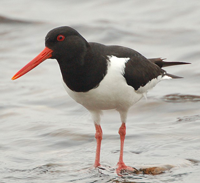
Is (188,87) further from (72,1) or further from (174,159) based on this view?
(72,1)

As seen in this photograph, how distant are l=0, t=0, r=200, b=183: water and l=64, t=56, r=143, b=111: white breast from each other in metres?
0.98

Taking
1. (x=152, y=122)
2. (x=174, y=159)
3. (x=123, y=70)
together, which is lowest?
(x=174, y=159)

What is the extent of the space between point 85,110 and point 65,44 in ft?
13.5

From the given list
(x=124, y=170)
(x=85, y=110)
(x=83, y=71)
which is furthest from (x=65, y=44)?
(x=85, y=110)

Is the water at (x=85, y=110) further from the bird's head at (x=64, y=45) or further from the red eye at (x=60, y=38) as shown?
the red eye at (x=60, y=38)

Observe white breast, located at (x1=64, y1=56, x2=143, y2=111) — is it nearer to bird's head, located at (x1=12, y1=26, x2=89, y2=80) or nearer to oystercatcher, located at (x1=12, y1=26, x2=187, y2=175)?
oystercatcher, located at (x1=12, y1=26, x2=187, y2=175)

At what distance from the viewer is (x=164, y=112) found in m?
9.54

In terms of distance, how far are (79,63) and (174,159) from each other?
2.01 meters

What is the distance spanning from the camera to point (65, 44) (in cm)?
617

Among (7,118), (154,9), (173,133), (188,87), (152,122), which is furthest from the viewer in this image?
(154,9)

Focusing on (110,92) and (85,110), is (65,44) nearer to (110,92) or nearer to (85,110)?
(110,92)

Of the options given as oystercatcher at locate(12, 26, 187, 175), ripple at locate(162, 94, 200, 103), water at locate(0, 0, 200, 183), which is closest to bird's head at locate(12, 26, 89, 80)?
oystercatcher at locate(12, 26, 187, 175)

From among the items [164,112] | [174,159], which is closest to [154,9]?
[164,112]

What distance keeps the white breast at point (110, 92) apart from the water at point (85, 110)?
38.4 inches
